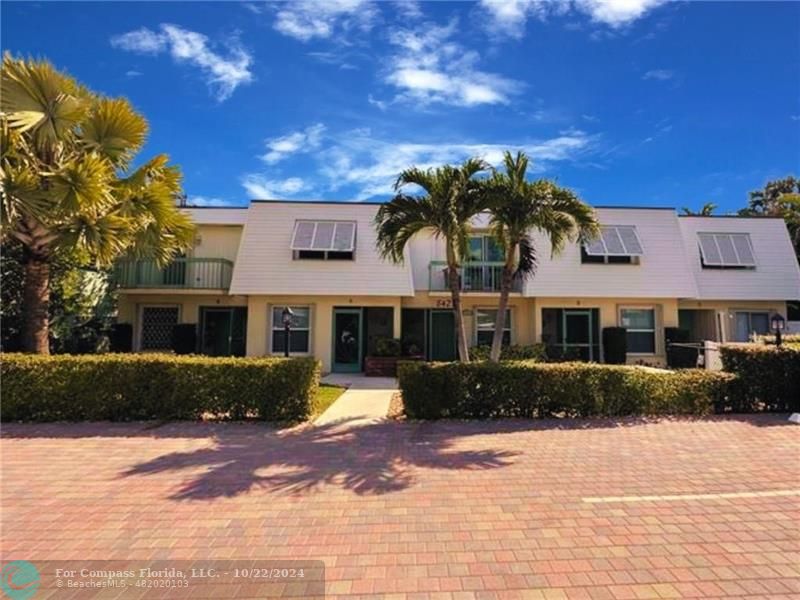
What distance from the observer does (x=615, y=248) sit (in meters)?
18.4

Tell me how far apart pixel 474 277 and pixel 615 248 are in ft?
18.6

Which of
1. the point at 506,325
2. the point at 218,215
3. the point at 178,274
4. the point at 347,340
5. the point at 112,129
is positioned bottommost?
the point at 347,340

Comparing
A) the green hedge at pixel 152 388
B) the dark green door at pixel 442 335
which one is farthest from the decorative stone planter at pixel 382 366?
the green hedge at pixel 152 388

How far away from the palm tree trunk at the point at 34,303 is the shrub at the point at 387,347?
391 inches

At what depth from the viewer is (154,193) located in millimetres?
10422

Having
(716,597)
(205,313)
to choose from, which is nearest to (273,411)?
(716,597)

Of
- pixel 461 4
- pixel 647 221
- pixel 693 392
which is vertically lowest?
pixel 693 392

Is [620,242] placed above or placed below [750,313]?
above

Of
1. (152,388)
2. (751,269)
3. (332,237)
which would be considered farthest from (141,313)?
(751,269)

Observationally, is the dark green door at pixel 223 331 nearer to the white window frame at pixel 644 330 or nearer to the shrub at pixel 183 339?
the shrub at pixel 183 339

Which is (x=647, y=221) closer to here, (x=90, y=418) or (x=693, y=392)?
(x=693, y=392)

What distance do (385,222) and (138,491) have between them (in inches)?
271

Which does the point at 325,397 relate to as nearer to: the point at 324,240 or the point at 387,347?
the point at 387,347

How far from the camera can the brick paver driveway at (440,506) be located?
367cm
